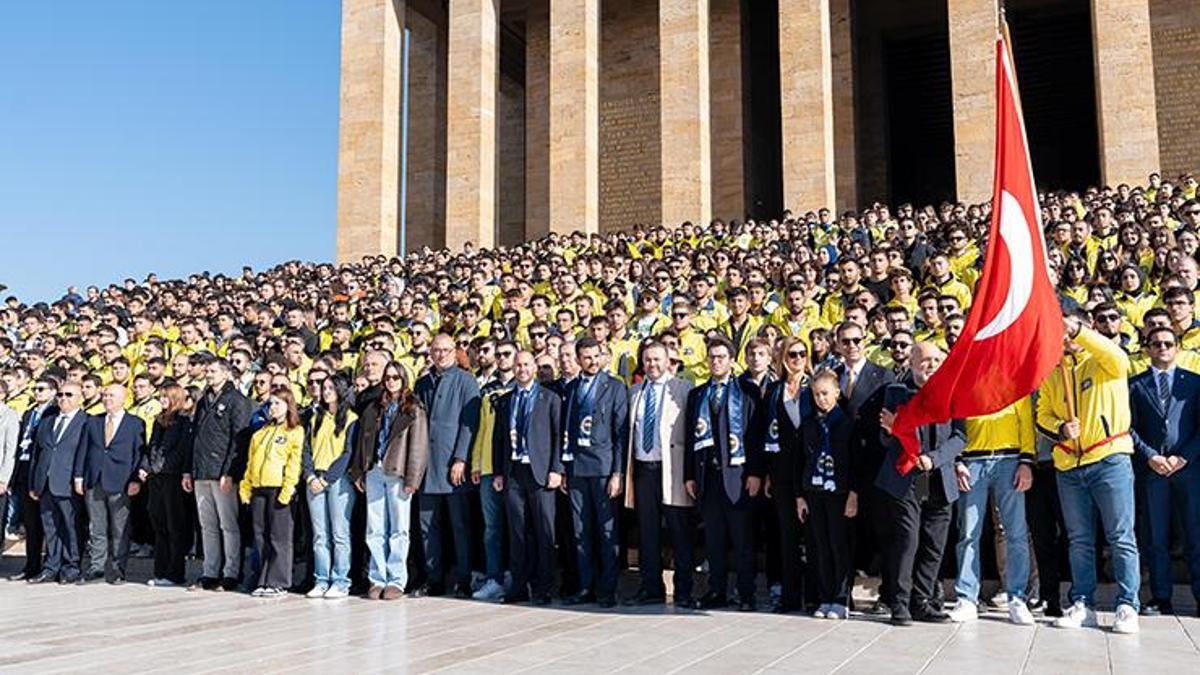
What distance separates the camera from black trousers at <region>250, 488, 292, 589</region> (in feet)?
30.0

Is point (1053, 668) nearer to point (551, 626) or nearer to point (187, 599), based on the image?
point (551, 626)

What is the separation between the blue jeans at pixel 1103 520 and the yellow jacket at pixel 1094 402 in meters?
0.09

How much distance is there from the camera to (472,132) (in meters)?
27.2

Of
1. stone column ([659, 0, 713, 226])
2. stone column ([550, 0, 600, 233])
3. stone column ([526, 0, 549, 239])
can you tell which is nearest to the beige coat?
stone column ([659, 0, 713, 226])

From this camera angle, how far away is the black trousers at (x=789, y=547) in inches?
305

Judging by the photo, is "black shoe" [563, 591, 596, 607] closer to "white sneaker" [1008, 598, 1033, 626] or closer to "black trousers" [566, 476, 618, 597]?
"black trousers" [566, 476, 618, 597]

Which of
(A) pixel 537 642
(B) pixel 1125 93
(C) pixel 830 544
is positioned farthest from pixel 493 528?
(B) pixel 1125 93

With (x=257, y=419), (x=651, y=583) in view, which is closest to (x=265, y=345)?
(x=257, y=419)

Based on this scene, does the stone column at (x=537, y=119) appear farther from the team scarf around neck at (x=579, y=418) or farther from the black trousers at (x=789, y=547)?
the black trousers at (x=789, y=547)

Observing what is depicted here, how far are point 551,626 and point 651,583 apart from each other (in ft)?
4.37

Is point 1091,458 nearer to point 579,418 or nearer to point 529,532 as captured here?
point 579,418

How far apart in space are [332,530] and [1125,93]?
19285mm

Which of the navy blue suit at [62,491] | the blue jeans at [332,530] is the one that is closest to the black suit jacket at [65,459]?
the navy blue suit at [62,491]

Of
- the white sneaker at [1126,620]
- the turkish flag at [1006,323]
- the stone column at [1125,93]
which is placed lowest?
the white sneaker at [1126,620]
